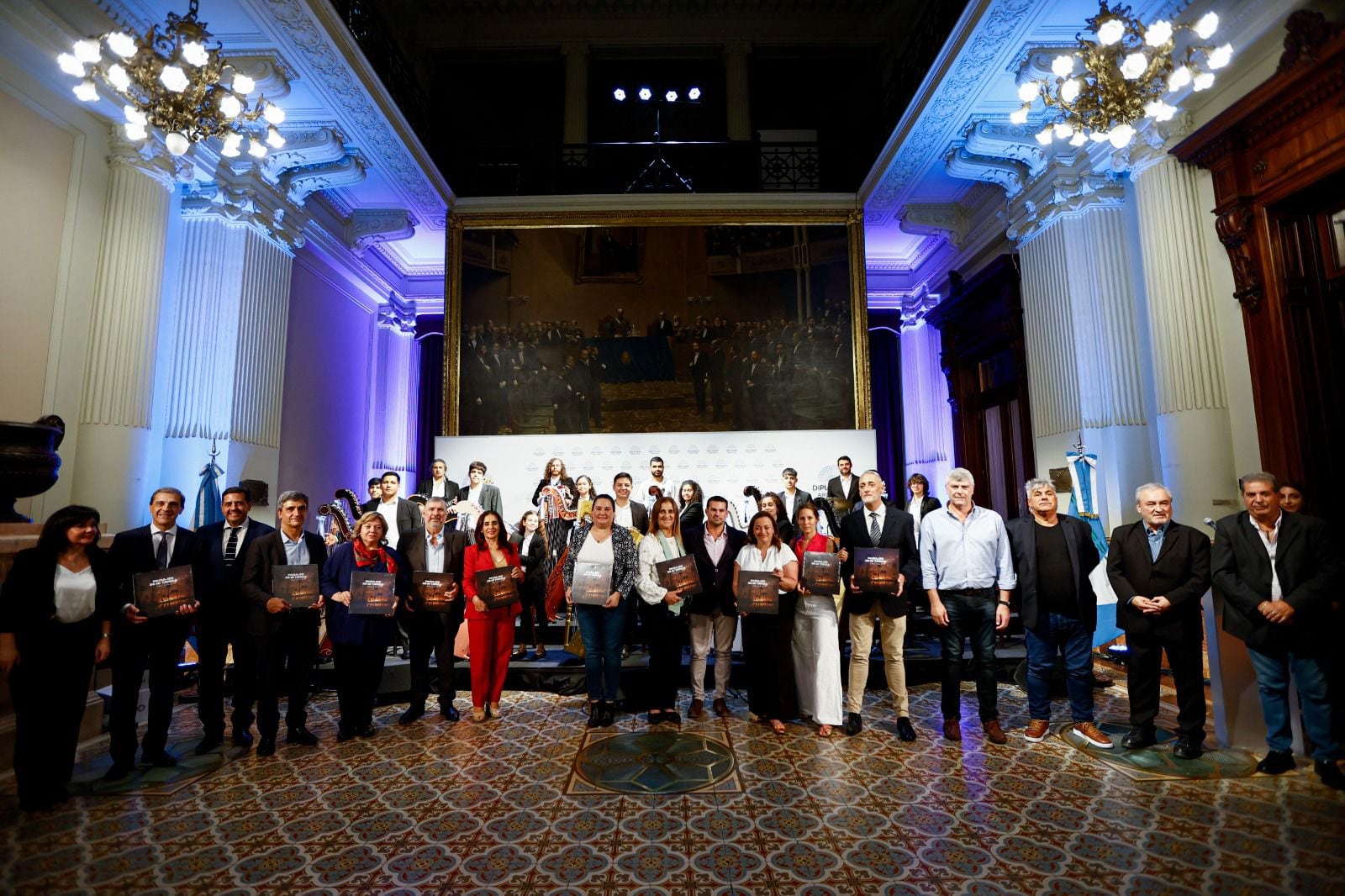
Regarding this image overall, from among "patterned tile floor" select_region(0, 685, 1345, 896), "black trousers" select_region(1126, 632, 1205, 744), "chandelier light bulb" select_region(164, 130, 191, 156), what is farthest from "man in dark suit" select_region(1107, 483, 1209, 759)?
Answer: "chandelier light bulb" select_region(164, 130, 191, 156)

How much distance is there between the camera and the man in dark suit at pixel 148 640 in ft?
11.4

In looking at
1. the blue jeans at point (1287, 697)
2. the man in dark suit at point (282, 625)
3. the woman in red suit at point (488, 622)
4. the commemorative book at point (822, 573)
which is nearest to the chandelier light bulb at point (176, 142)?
the man in dark suit at point (282, 625)

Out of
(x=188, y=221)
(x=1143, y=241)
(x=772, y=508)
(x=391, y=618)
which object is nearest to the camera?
(x=391, y=618)

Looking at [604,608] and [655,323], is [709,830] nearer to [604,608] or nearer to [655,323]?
[604,608]

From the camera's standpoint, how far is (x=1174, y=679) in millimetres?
3736

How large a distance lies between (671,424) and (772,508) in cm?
495

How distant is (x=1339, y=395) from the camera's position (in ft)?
15.4

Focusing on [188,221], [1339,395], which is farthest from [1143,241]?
[188,221]

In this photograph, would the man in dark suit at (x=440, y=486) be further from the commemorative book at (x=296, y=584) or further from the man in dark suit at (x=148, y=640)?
the man in dark suit at (x=148, y=640)

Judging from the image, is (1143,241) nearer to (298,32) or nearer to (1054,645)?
(1054,645)

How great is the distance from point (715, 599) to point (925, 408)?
818 cm

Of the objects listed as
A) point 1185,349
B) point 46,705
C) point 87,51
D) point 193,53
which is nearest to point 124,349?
point 87,51

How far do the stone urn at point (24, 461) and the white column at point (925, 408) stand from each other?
35.6 feet

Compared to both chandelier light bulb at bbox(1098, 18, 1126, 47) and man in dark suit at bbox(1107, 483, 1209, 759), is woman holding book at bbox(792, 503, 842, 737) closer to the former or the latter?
man in dark suit at bbox(1107, 483, 1209, 759)
